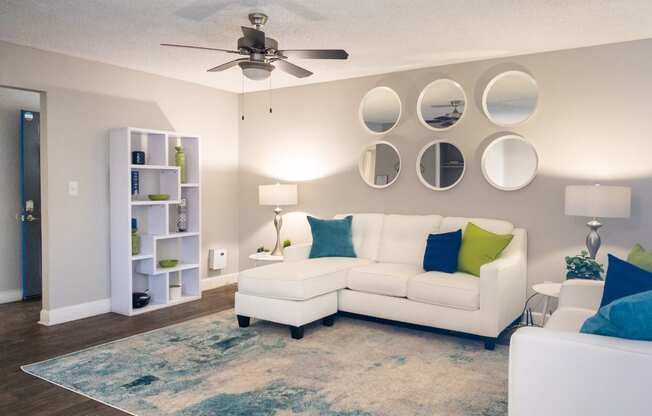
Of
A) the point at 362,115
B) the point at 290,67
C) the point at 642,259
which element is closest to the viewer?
the point at 642,259

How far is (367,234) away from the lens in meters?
5.08

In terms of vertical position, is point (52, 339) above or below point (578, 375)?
below

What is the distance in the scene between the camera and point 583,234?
14.0 feet

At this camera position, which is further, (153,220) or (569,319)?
(153,220)

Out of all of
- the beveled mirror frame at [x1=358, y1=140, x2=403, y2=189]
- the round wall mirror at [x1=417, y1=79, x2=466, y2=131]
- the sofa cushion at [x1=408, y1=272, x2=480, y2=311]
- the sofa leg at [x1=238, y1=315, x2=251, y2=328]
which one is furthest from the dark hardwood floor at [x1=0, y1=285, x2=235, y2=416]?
the round wall mirror at [x1=417, y1=79, x2=466, y2=131]

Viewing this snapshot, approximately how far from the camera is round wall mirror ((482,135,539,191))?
450cm

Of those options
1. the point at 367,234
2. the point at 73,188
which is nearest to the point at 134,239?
the point at 73,188

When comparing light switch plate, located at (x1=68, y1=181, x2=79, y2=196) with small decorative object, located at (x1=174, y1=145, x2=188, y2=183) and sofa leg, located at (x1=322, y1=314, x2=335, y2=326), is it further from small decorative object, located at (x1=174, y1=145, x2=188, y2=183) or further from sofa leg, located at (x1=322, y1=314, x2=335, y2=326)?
sofa leg, located at (x1=322, y1=314, x2=335, y2=326)

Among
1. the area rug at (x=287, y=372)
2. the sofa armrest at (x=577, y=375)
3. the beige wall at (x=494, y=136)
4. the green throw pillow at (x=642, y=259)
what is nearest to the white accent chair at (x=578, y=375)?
the sofa armrest at (x=577, y=375)

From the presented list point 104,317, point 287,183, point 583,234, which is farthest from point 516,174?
point 104,317

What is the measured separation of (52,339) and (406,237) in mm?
3171

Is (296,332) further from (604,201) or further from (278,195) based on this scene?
(604,201)

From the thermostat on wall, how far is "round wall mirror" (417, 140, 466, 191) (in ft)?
8.44

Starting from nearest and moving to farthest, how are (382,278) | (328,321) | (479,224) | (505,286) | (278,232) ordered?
(505,286), (382,278), (328,321), (479,224), (278,232)
